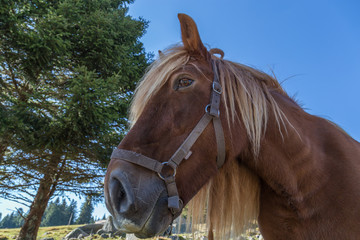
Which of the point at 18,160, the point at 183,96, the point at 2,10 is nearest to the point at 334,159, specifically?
the point at 183,96

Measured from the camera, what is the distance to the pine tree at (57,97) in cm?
500

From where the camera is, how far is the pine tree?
5.00 meters

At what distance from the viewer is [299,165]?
155 cm

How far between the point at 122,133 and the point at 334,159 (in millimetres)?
5229

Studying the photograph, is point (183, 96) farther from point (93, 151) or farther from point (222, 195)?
point (93, 151)

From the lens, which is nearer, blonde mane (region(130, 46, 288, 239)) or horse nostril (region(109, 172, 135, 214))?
horse nostril (region(109, 172, 135, 214))

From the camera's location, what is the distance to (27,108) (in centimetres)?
507

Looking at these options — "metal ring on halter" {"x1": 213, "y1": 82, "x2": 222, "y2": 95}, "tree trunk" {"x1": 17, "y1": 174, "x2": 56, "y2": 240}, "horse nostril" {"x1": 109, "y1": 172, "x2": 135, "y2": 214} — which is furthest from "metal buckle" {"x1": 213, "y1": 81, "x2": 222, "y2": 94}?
"tree trunk" {"x1": 17, "y1": 174, "x2": 56, "y2": 240}

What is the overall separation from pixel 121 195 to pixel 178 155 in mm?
359

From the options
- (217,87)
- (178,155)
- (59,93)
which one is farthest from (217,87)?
(59,93)

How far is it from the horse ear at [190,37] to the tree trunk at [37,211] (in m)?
6.01

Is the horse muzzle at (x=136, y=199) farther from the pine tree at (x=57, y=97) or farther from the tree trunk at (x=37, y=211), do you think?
the tree trunk at (x=37, y=211)

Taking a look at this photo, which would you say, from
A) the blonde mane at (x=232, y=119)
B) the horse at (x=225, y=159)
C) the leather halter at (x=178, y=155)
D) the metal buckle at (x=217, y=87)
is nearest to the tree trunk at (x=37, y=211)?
the blonde mane at (x=232, y=119)

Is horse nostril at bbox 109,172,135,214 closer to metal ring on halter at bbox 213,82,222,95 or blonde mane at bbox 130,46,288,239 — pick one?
blonde mane at bbox 130,46,288,239
